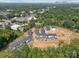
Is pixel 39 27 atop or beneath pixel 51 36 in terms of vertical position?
atop

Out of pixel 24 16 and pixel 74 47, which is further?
pixel 24 16

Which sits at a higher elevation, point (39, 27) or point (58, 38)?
point (39, 27)

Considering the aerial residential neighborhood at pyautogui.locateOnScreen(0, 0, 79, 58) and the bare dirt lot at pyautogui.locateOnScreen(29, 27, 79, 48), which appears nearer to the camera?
the aerial residential neighborhood at pyautogui.locateOnScreen(0, 0, 79, 58)

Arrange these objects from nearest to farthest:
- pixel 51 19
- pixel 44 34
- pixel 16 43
A: pixel 16 43, pixel 44 34, pixel 51 19

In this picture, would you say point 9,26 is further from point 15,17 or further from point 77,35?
point 77,35

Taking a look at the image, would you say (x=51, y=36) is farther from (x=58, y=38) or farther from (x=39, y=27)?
(x=39, y=27)

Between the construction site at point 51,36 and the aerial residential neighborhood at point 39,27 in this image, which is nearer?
the aerial residential neighborhood at point 39,27

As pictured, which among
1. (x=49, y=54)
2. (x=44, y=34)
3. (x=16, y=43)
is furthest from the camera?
(x=44, y=34)

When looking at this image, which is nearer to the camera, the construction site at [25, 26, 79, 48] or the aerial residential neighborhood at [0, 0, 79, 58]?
the aerial residential neighborhood at [0, 0, 79, 58]

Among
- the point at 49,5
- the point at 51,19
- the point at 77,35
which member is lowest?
the point at 77,35

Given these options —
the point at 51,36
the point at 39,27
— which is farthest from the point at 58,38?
the point at 39,27

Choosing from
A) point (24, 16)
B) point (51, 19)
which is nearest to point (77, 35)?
point (51, 19)
